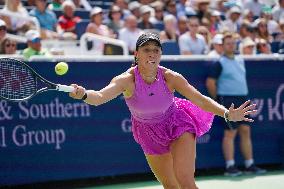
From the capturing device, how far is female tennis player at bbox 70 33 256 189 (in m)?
4.64

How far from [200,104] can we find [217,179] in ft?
10.9

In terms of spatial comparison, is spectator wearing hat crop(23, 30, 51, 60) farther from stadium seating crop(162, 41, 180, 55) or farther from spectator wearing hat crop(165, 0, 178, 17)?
spectator wearing hat crop(165, 0, 178, 17)

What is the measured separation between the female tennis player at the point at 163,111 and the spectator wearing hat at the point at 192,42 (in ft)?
14.5

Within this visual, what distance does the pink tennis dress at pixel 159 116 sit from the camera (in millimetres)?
4848

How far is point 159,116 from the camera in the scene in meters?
4.98

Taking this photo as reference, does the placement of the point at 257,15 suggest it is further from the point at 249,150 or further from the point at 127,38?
the point at 249,150

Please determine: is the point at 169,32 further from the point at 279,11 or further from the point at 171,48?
the point at 279,11

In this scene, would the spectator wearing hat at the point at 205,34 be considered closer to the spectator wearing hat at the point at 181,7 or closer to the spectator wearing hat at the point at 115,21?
the spectator wearing hat at the point at 115,21

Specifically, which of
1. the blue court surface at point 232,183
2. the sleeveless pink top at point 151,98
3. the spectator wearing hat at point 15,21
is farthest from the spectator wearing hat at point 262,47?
the sleeveless pink top at point 151,98

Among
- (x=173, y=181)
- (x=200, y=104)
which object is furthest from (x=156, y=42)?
(x=173, y=181)

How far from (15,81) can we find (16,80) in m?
0.02

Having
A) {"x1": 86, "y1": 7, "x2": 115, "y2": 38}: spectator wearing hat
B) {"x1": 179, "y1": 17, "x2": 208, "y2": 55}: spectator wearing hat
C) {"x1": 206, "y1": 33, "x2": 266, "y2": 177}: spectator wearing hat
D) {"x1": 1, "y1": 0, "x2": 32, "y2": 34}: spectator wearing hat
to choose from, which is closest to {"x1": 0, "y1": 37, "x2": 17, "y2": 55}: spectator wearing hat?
{"x1": 1, "y1": 0, "x2": 32, "y2": 34}: spectator wearing hat

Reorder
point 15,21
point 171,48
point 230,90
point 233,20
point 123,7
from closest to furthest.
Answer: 1. point 230,90
2. point 15,21
3. point 171,48
4. point 123,7
5. point 233,20

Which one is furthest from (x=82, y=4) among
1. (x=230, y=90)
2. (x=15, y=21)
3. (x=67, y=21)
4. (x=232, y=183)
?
(x=232, y=183)
